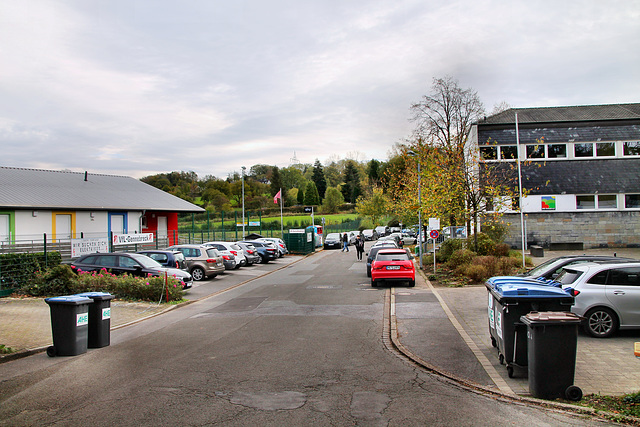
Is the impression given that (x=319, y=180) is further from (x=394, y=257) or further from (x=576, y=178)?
(x=394, y=257)

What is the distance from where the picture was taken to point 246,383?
693 centimetres

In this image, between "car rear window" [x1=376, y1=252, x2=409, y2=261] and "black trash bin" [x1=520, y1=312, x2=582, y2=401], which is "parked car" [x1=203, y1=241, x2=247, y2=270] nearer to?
→ "car rear window" [x1=376, y1=252, x2=409, y2=261]

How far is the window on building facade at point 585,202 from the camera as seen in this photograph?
33.9m

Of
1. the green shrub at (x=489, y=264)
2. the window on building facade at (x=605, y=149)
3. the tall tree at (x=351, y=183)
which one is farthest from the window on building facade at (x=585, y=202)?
the tall tree at (x=351, y=183)

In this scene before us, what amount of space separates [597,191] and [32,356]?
35014 millimetres

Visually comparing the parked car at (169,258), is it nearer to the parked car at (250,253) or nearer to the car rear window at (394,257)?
the car rear window at (394,257)

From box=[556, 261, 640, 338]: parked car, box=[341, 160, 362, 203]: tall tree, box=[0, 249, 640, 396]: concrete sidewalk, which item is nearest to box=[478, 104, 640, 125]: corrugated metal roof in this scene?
box=[0, 249, 640, 396]: concrete sidewalk

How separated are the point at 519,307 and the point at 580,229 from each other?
3031cm

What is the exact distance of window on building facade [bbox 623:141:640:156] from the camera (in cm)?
3425

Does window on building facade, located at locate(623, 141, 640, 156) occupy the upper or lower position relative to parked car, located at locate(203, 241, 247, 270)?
upper

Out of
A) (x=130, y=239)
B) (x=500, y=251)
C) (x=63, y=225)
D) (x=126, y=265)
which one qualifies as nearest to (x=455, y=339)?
(x=126, y=265)

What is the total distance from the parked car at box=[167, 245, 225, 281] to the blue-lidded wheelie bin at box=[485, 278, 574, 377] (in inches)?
664

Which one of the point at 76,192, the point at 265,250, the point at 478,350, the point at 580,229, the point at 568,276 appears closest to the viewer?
the point at 478,350

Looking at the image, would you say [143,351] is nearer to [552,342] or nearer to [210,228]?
[552,342]
